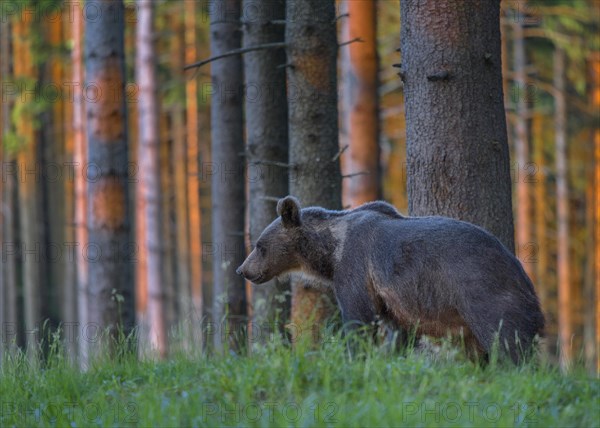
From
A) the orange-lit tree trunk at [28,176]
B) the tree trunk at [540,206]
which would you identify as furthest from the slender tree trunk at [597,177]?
the orange-lit tree trunk at [28,176]

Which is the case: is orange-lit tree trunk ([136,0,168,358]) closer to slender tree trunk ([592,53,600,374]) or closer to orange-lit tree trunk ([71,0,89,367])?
orange-lit tree trunk ([71,0,89,367])

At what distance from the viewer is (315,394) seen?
5922 mm

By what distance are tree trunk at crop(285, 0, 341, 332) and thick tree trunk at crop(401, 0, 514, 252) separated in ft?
6.48

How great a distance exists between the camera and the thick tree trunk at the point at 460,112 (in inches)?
347

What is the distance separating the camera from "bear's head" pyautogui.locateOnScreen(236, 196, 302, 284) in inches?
363

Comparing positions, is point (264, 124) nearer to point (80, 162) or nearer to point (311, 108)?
point (311, 108)

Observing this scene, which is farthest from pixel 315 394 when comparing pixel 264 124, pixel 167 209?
pixel 167 209

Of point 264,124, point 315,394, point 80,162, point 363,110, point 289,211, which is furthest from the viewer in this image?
point 80,162

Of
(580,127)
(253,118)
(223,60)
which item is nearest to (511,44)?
(580,127)

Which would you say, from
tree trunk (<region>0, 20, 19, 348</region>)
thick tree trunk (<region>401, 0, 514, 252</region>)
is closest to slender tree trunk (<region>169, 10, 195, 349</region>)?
tree trunk (<region>0, 20, 19, 348</region>)

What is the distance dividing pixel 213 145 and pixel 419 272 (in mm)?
6617

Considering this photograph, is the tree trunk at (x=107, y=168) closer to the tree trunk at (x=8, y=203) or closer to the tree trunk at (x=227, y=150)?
the tree trunk at (x=227, y=150)

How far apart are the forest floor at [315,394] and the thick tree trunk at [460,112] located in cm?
200

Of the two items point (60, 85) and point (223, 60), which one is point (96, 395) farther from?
point (60, 85)
